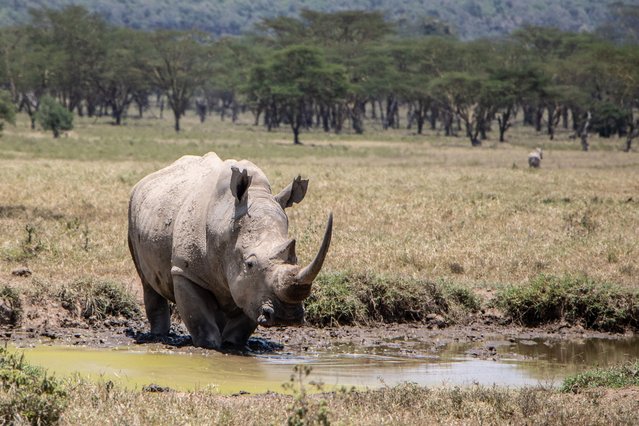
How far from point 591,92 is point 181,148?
3449cm

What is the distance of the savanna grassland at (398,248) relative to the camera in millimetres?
6891

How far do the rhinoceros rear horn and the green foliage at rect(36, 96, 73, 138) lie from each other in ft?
155

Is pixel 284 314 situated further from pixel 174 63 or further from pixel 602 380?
pixel 174 63

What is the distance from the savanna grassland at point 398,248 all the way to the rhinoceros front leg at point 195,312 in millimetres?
1704

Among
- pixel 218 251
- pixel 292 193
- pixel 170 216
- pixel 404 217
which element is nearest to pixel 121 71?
pixel 404 217

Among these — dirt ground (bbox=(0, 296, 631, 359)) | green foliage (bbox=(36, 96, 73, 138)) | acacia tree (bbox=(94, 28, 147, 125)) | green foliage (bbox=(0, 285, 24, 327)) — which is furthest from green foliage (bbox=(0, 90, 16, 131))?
acacia tree (bbox=(94, 28, 147, 125))

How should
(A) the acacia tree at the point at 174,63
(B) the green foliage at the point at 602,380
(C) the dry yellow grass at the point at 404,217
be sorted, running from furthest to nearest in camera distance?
(A) the acacia tree at the point at 174,63, (C) the dry yellow grass at the point at 404,217, (B) the green foliage at the point at 602,380

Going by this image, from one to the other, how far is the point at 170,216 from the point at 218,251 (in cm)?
93

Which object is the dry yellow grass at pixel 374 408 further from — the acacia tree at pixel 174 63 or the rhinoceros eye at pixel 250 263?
the acacia tree at pixel 174 63

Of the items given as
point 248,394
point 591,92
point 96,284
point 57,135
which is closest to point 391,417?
point 248,394

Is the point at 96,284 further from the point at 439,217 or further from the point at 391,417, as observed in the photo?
the point at 439,217

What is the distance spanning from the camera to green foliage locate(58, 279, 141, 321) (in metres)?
11.4

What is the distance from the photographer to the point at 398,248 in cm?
1580

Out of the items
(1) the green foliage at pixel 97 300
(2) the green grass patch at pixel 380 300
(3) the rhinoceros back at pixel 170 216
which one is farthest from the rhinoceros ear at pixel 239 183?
(1) the green foliage at pixel 97 300
